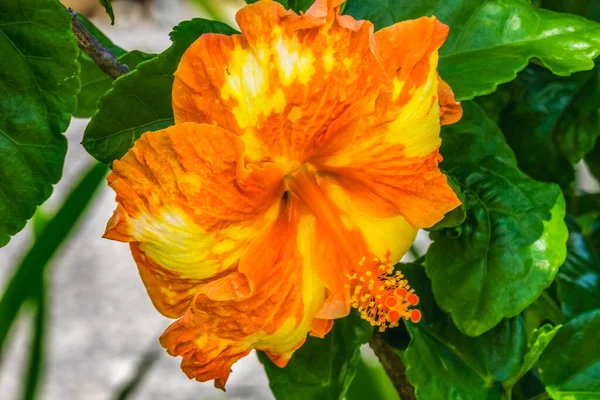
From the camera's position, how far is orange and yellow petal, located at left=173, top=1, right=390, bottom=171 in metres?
0.37

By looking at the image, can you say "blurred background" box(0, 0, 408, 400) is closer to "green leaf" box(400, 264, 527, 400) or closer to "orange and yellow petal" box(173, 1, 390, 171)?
"green leaf" box(400, 264, 527, 400)

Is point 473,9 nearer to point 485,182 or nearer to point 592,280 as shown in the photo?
point 485,182

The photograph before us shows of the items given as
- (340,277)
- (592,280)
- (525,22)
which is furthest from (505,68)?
(592,280)

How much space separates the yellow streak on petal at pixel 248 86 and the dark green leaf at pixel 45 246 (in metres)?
0.73

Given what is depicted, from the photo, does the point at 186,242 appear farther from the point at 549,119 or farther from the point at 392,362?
the point at 549,119

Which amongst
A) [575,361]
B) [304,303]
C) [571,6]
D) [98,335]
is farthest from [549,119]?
[98,335]

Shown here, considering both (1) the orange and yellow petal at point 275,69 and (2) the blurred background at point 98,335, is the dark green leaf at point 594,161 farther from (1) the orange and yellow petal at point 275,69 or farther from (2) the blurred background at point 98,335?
(2) the blurred background at point 98,335

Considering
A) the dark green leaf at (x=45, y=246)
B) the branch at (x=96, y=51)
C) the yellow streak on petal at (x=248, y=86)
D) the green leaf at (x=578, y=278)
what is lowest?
the green leaf at (x=578, y=278)

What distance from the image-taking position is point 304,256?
1.42 ft

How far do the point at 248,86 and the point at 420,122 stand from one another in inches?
3.7

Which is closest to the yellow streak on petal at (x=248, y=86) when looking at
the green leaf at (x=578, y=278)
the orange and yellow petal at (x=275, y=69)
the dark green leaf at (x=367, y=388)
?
the orange and yellow petal at (x=275, y=69)

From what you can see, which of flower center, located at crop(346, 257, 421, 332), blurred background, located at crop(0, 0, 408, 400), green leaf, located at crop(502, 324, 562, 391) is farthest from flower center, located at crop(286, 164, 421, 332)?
blurred background, located at crop(0, 0, 408, 400)

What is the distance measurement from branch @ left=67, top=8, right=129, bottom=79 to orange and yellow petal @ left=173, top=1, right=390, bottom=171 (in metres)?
0.10

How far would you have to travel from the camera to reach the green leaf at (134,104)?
42 centimetres
